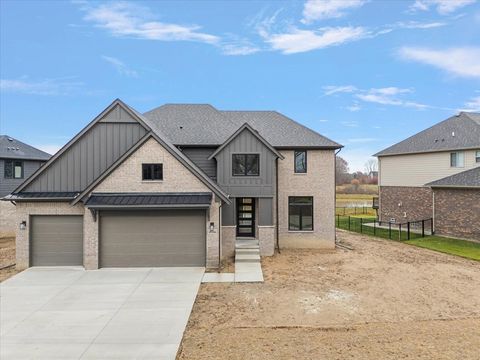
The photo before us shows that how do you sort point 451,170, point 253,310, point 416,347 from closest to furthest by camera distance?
1. point 416,347
2. point 253,310
3. point 451,170

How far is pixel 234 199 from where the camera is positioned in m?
15.1

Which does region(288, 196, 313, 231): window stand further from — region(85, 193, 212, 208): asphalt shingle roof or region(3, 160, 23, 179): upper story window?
region(3, 160, 23, 179): upper story window

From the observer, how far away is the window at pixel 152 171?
13.2 m

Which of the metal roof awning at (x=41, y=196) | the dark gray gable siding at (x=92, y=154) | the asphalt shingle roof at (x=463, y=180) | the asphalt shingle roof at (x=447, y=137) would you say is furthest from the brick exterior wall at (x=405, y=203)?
the metal roof awning at (x=41, y=196)

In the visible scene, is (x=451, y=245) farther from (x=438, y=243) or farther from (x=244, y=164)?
(x=244, y=164)

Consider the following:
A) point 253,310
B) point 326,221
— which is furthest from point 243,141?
point 253,310

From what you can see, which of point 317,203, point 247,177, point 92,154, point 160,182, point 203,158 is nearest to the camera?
point 160,182

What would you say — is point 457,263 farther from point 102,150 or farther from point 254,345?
point 102,150

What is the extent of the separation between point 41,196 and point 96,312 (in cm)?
731

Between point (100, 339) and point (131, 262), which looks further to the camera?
point (131, 262)

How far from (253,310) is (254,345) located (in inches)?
76.0

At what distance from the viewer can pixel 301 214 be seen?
16.7 metres

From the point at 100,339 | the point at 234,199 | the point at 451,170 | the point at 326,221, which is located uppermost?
the point at 451,170

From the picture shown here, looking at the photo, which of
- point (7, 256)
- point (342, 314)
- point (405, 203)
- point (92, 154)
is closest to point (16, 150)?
point (7, 256)
